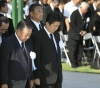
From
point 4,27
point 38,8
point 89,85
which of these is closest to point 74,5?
point 89,85

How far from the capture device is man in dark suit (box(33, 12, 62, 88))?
6.05 m

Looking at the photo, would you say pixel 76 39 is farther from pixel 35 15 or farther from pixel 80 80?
pixel 35 15

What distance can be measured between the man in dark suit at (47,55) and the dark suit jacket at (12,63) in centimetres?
42

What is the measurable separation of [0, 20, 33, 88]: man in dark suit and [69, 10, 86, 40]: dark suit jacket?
6511 millimetres

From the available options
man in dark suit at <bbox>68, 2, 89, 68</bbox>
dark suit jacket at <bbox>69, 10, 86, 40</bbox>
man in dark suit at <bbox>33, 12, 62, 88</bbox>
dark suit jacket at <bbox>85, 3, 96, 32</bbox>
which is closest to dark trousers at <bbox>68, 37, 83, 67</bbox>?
man in dark suit at <bbox>68, 2, 89, 68</bbox>

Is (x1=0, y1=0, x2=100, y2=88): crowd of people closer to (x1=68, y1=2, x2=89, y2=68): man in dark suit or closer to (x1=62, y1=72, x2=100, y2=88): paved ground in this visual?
(x1=62, y1=72, x2=100, y2=88): paved ground

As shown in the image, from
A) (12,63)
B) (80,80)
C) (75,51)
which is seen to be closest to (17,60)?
(12,63)

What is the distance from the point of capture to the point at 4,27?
5918 mm

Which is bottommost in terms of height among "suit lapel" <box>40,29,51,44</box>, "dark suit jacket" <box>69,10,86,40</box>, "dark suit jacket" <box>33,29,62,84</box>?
"dark suit jacket" <box>69,10,86,40</box>

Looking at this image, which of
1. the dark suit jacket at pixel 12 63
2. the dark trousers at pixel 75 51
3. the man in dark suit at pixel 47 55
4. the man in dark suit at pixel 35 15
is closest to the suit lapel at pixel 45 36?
the man in dark suit at pixel 47 55

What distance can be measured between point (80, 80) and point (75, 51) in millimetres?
2339

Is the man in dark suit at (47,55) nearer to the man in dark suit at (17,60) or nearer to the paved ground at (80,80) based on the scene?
the man in dark suit at (17,60)

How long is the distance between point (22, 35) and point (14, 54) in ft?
0.92

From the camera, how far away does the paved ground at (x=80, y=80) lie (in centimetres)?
973
